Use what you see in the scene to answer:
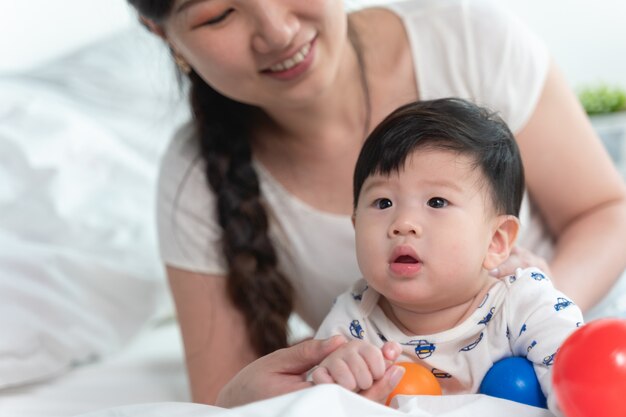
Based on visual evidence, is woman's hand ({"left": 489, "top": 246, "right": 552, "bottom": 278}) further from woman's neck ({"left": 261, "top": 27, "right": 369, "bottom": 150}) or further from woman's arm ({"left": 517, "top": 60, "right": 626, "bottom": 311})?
woman's neck ({"left": 261, "top": 27, "right": 369, "bottom": 150})

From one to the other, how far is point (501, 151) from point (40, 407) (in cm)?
94

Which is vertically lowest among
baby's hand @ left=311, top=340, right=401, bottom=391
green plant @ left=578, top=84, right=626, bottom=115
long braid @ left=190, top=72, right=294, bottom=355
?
green plant @ left=578, top=84, right=626, bottom=115

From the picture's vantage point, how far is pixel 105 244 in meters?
1.89

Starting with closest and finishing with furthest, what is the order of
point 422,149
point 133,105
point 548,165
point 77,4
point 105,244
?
1. point 422,149
2. point 548,165
3. point 105,244
4. point 133,105
5. point 77,4

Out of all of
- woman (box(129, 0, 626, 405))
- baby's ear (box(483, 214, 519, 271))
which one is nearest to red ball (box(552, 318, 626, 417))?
baby's ear (box(483, 214, 519, 271))

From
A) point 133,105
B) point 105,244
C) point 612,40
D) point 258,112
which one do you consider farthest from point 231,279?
point 612,40

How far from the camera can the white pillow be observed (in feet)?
5.49

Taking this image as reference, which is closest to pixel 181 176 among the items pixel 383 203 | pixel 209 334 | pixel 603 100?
pixel 209 334

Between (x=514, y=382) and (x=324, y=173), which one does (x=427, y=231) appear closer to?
(x=514, y=382)

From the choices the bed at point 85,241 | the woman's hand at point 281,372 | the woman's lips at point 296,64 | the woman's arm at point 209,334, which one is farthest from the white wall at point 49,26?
the woman's hand at point 281,372

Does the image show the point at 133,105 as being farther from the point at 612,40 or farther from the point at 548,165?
the point at 612,40

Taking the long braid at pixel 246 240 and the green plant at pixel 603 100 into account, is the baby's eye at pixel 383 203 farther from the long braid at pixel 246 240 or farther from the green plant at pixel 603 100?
the green plant at pixel 603 100

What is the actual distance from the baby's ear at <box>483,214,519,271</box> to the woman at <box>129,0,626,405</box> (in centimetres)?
36

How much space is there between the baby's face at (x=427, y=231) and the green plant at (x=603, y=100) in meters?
1.99
